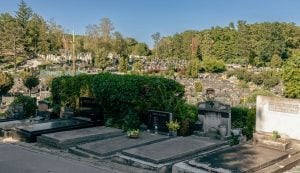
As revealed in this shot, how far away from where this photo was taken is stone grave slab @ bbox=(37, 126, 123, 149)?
13.4 metres

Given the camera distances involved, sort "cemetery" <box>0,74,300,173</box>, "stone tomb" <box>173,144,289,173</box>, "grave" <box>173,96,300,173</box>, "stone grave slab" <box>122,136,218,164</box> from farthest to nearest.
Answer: "stone grave slab" <box>122,136,218,164</box>, "cemetery" <box>0,74,300,173</box>, "grave" <box>173,96,300,173</box>, "stone tomb" <box>173,144,289,173</box>

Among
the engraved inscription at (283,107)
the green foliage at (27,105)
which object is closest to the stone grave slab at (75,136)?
the green foliage at (27,105)

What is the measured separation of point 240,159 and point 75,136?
653 centimetres

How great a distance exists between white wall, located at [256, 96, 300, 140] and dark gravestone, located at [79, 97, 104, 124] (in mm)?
7427

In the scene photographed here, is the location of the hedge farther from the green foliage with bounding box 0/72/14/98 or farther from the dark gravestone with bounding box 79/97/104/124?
the green foliage with bounding box 0/72/14/98

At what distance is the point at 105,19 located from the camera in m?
67.6

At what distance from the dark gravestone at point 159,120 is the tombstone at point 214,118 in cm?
136

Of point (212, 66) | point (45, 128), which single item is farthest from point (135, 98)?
point (212, 66)

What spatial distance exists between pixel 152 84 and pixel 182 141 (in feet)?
12.0

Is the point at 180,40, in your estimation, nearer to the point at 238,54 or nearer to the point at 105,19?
the point at 238,54

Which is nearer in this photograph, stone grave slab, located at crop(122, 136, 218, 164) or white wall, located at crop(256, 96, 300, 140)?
stone grave slab, located at crop(122, 136, 218, 164)

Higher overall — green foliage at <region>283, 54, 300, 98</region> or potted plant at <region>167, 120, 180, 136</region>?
green foliage at <region>283, 54, 300, 98</region>

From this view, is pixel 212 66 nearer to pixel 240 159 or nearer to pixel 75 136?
pixel 75 136

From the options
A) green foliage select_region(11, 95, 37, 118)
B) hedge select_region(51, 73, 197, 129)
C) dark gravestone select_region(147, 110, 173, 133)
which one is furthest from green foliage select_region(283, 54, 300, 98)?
green foliage select_region(11, 95, 37, 118)
